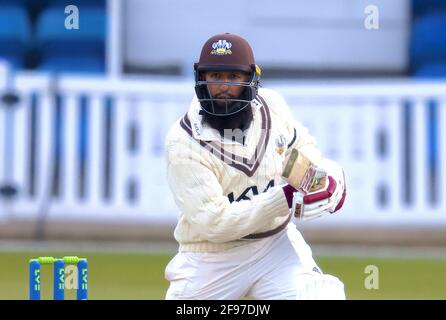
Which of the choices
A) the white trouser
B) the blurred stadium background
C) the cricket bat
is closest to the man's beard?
the cricket bat

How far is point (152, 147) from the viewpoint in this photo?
1294 cm

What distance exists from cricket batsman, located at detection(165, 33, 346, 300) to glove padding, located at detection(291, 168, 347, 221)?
0.01 metres

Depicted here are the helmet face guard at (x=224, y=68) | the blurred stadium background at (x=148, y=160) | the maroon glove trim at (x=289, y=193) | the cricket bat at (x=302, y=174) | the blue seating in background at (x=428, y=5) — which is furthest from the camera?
the blue seating in background at (x=428, y=5)

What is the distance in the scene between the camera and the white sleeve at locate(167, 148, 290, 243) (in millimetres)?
6570

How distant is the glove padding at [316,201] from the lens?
254 inches

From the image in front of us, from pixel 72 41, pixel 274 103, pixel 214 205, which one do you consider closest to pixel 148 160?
pixel 72 41

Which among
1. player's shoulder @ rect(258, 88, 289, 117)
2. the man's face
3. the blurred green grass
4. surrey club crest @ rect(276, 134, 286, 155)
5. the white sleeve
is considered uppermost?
the man's face

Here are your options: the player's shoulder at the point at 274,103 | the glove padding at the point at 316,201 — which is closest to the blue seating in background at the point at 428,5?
the player's shoulder at the point at 274,103

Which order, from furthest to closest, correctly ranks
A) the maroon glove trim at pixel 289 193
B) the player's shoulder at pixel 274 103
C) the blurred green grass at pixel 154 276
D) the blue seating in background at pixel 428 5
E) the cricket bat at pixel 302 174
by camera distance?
1. the blue seating in background at pixel 428 5
2. the blurred green grass at pixel 154 276
3. the player's shoulder at pixel 274 103
4. the maroon glove trim at pixel 289 193
5. the cricket bat at pixel 302 174

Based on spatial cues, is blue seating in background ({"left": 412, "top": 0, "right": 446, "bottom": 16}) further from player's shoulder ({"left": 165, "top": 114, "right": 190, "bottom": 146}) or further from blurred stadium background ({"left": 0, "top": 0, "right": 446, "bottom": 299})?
player's shoulder ({"left": 165, "top": 114, "right": 190, "bottom": 146})

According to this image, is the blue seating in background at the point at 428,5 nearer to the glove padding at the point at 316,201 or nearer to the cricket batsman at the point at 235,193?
the cricket batsman at the point at 235,193

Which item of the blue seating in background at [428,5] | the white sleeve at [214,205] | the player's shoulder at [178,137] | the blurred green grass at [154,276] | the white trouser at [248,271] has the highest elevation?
the blue seating in background at [428,5]

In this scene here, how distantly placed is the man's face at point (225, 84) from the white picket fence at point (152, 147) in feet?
19.8

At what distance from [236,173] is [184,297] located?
0.65 metres
